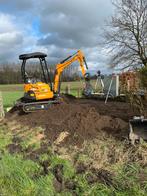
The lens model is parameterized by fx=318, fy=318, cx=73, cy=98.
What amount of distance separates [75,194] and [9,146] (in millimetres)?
4280

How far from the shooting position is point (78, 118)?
1023 cm

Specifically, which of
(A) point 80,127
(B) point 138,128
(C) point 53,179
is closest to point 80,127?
(A) point 80,127

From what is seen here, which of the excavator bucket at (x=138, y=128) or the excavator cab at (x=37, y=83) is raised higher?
the excavator cab at (x=37, y=83)

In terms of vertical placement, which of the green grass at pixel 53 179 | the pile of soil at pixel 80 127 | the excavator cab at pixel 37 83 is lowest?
the green grass at pixel 53 179

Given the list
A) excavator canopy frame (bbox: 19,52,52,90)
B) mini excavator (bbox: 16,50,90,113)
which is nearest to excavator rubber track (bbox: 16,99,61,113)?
mini excavator (bbox: 16,50,90,113)

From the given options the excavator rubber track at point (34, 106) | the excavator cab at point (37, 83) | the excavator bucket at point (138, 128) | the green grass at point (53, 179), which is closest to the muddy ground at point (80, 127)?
the excavator bucket at point (138, 128)

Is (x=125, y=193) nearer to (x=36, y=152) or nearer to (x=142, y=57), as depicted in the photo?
(x=36, y=152)

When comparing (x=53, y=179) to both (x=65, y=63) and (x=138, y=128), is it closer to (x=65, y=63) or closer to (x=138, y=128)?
(x=138, y=128)

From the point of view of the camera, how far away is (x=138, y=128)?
824cm

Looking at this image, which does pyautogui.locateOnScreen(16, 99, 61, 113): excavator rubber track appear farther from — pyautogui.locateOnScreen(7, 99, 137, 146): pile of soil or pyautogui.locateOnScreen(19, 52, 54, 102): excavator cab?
pyautogui.locateOnScreen(7, 99, 137, 146): pile of soil

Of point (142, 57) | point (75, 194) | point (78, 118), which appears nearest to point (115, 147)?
point (75, 194)

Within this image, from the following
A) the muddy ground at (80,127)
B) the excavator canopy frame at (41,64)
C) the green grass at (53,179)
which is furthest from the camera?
the excavator canopy frame at (41,64)

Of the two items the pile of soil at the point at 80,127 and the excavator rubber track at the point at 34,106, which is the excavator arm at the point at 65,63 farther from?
the pile of soil at the point at 80,127

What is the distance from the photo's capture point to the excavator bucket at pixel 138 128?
761cm
